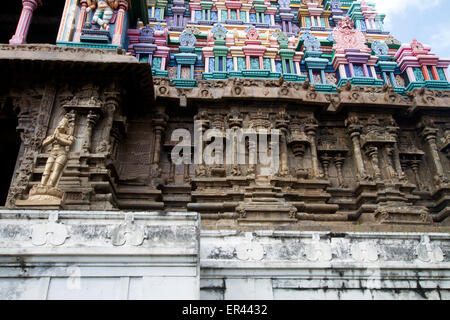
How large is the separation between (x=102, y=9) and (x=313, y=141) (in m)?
9.80

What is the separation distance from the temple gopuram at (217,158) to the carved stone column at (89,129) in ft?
0.14

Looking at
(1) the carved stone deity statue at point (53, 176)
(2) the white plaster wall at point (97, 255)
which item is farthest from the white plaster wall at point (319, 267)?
(1) the carved stone deity statue at point (53, 176)

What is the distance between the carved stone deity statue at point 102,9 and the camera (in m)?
14.5

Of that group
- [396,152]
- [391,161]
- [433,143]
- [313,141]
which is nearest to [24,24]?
[313,141]

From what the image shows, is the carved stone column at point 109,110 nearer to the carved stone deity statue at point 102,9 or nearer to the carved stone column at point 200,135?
the carved stone column at point 200,135

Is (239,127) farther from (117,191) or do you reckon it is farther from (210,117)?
(117,191)

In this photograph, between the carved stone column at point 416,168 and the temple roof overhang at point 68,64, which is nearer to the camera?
the temple roof overhang at point 68,64

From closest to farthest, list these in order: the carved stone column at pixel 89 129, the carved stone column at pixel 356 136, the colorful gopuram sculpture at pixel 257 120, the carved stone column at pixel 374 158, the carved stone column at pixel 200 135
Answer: the carved stone column at pixel 89 129
the colorful gopuram sculpture at pixel 257 120
the carved stone column at pixel 200 135
the carved stone column at pixel 374 158
the carved stone column at pixel 356 136

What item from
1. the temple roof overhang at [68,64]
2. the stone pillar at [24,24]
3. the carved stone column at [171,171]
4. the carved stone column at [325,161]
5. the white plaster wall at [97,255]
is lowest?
the white plaster wall at [97,255]

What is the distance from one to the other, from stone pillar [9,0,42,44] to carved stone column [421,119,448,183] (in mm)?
15297

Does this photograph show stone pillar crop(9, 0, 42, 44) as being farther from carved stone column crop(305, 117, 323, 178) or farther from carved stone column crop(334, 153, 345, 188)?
carved stone column crop(334, 153, 345, 188)

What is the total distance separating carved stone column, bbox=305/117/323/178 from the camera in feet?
42.1

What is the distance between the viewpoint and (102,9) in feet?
49.1

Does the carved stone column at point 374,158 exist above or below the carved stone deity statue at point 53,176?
above
